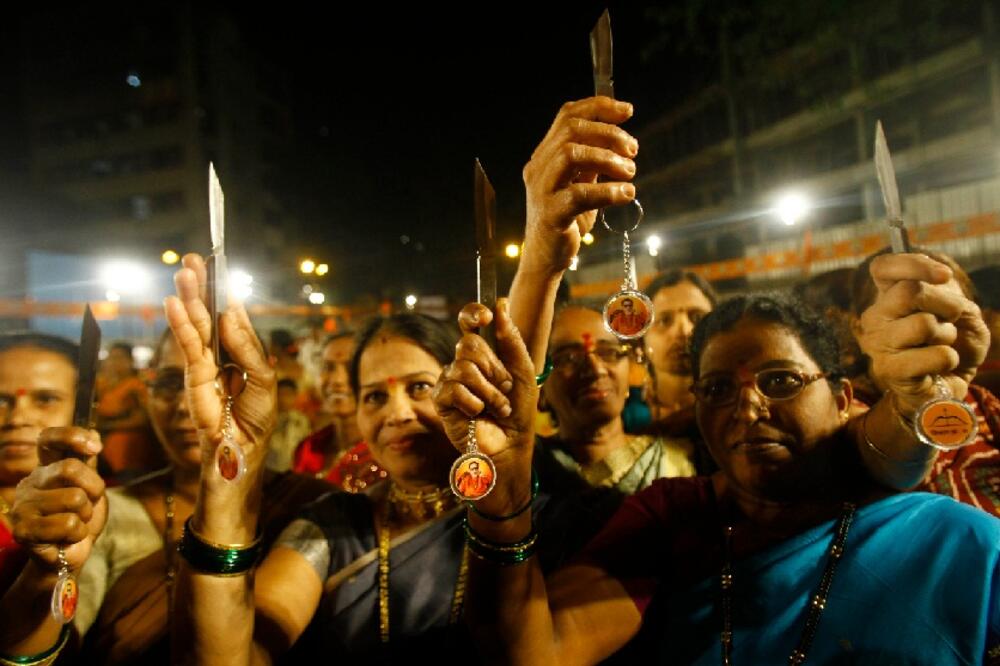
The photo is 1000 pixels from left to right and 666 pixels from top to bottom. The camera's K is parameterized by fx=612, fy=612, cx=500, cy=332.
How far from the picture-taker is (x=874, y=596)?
6.10 ft

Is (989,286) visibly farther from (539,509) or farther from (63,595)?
(63,595)

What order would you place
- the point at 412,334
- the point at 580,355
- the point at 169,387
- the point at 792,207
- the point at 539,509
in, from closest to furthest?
1. the point at 539,509
2. the point at 412,334
3. the point at 169,387
4. the point at 580,355
5. the point at 792,207

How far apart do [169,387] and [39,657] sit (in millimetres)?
1424

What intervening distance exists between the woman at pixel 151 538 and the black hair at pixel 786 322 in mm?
2005

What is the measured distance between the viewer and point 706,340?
A: 7.77 ft

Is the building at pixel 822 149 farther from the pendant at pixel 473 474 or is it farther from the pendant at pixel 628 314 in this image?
the pendant at pixel 473 474

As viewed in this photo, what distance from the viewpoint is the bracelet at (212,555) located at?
189cm

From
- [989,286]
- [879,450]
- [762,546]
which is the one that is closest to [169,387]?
[762,546]

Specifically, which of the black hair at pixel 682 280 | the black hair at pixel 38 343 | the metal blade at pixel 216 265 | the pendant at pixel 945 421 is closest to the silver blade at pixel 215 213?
the metal blade at pixel 216 265

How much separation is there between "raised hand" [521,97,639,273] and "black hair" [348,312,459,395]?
104 cm

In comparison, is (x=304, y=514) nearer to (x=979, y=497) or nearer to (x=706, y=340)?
(x=706, y=340)

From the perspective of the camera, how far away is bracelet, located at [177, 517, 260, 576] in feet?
6.20

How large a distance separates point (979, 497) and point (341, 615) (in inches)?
97.7

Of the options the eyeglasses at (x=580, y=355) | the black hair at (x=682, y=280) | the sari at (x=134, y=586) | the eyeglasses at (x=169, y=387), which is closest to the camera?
the sari at (x=134, y=586)
